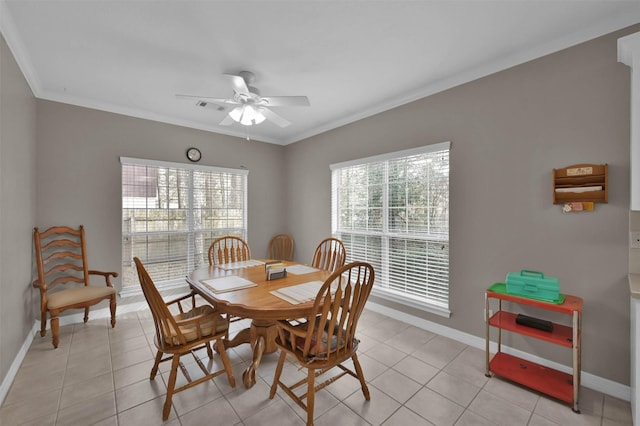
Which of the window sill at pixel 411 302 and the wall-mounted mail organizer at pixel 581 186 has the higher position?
the wall-mounted mail organizer at pixel 581 186

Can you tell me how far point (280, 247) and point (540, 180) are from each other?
3728 mm

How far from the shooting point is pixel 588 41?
2020 millimetres

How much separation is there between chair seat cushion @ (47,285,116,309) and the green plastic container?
3.84m

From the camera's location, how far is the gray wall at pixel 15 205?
2.03m

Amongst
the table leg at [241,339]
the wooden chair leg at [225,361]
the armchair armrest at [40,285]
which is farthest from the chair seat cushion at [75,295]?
the wooden chair leg at [225,361]

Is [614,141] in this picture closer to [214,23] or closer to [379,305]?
[379,305]

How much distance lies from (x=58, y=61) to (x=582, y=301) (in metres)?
4.60

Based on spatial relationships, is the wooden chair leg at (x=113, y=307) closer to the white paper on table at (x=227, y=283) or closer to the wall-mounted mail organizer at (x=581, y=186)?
the white paper on table at (x=227, y=283)

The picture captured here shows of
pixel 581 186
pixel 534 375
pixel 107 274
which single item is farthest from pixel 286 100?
pixel 534 375

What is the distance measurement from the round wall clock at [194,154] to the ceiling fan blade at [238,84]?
2.01m

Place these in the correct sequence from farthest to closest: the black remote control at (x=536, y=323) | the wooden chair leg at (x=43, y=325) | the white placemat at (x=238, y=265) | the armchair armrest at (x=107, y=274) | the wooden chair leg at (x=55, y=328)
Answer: the armchair armrest at (x=107, y=274) < the white placemat at (x=238, y=265) < the wooden chair leg at (x=43, y=325) < the wooden chair leg at (x=55, y=328) < the black remote control at (x=536, y=323)

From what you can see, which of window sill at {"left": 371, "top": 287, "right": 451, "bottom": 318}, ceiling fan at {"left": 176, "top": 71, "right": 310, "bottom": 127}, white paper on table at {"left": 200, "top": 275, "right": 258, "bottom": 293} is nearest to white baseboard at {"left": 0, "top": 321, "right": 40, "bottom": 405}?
white paper on table at {"left": 200, "top": 275, "right": 258, "bottom": 293}

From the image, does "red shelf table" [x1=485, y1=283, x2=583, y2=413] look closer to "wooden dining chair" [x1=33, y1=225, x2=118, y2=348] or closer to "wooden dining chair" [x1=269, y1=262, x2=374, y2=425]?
"wooden dining chair" [x1=269, y1=262, x2=374, y2=425]

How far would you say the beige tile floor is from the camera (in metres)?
1.75
